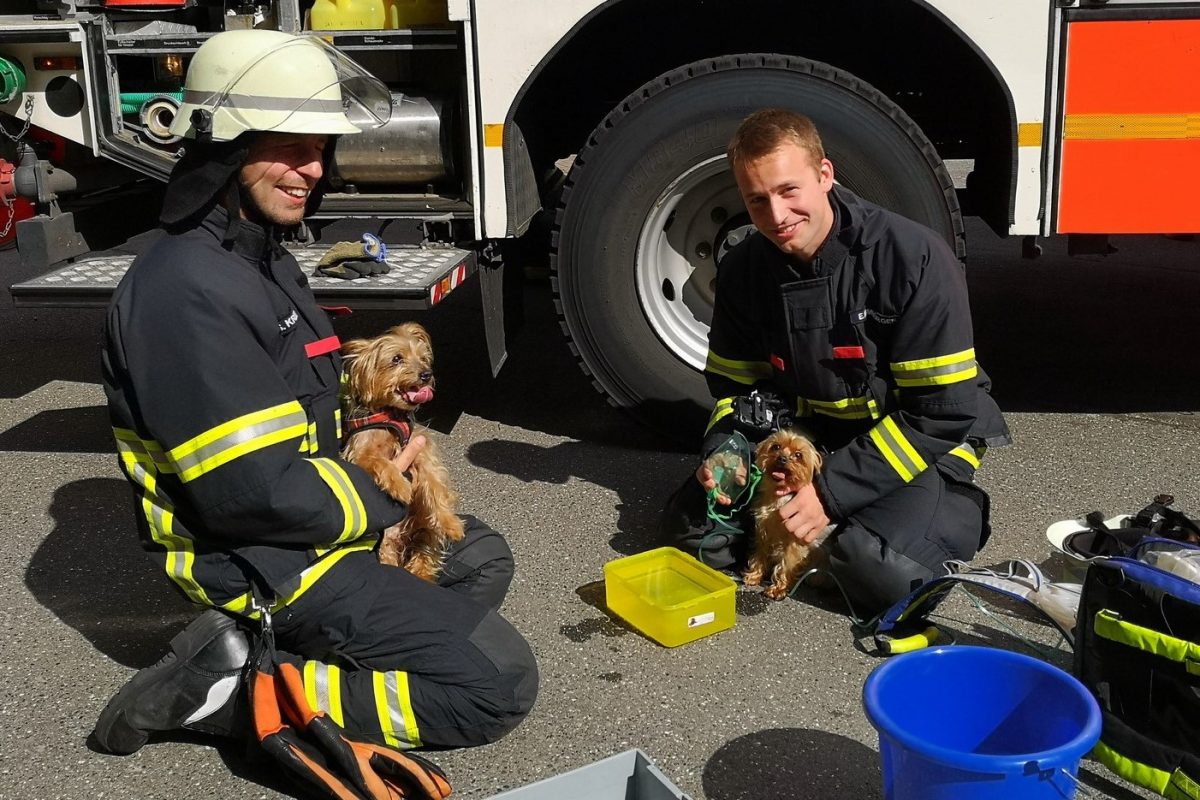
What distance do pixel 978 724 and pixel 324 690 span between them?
1323 mm

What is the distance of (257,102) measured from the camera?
2490 mm

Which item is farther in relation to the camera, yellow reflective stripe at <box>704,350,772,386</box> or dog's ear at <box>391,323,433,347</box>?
yellow reflective stripe at <box>704,350,772,386</box>

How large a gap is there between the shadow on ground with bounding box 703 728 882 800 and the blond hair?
1375mm

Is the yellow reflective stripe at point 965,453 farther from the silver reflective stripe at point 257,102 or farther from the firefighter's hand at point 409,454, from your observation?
the silver reflective stripe at point 257,102

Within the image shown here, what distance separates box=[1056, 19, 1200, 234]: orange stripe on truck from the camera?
12.4 ft

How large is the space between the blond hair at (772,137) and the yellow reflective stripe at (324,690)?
156 centimetres

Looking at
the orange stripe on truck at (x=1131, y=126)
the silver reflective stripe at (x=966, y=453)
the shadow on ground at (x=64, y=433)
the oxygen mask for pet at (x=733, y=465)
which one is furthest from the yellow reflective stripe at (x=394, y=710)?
the orange stripe on truck at (x=1131, y=126)

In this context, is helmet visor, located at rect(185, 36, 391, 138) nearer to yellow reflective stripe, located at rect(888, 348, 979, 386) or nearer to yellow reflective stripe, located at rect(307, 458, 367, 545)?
yellow reflective stripe, located at rect(307, 458, 367, 545)

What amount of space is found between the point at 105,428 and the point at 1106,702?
3787 mm

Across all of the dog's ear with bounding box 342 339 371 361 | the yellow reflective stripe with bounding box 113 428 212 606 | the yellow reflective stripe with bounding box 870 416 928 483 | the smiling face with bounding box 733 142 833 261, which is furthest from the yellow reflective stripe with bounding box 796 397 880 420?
the yellow reflective stripe with bounding box 113 428 212 606

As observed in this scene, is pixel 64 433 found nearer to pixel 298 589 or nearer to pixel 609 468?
pixel 609 468

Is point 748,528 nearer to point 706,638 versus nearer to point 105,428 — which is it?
point 706,638

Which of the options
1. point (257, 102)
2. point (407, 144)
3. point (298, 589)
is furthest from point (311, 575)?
point (407, 144)

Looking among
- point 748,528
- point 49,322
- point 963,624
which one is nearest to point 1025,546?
point 963,624
